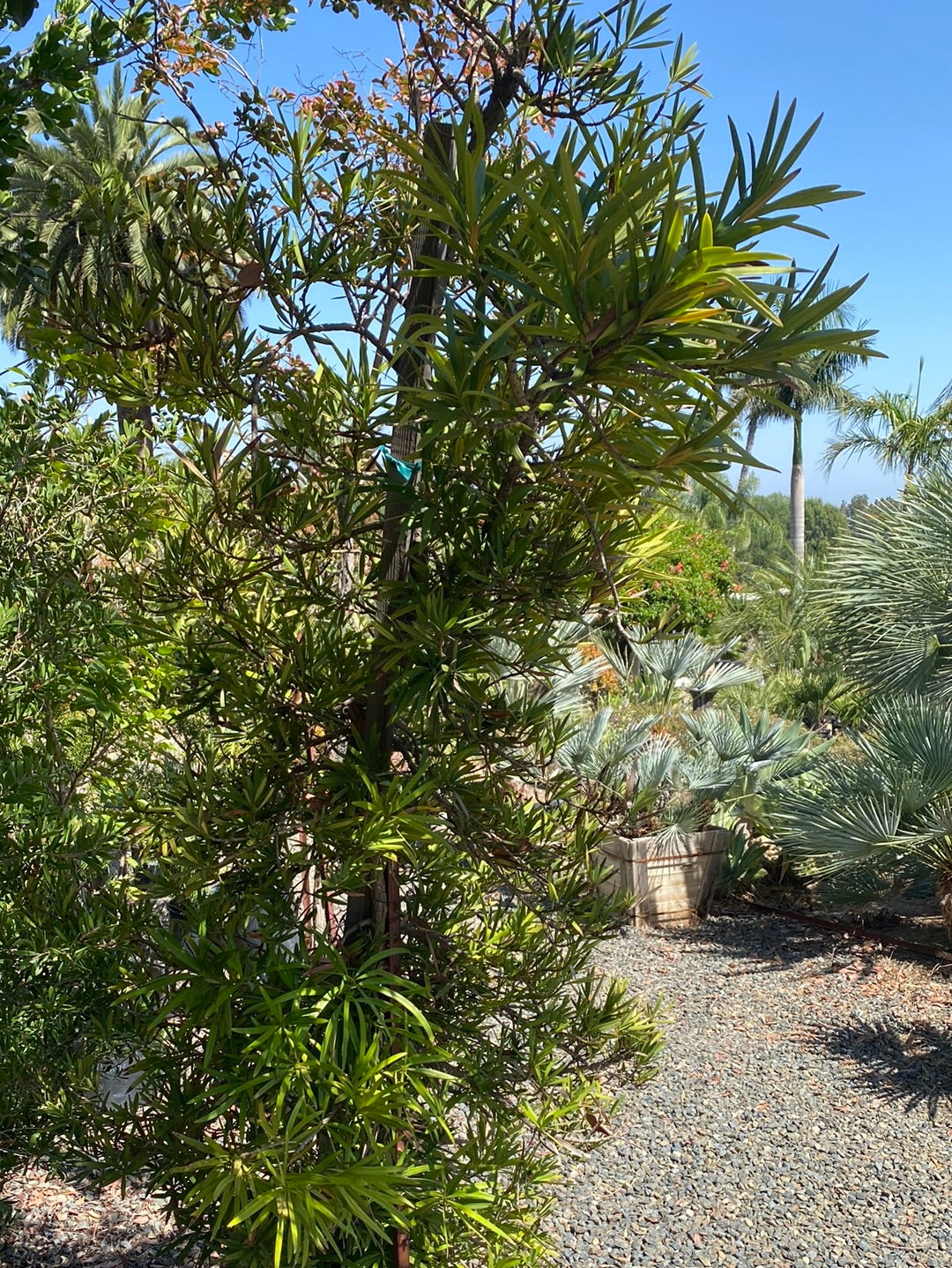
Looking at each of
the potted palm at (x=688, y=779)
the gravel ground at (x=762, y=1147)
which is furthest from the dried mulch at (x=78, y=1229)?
the potted palm at (x=688, y=779)

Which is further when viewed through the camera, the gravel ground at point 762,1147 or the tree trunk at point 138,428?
the gravel ground at point 762,1147

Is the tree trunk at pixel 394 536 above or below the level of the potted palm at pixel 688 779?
above

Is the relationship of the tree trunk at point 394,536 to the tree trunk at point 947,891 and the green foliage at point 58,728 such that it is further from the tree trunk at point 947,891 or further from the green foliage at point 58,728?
the tree trunk at point 947,891

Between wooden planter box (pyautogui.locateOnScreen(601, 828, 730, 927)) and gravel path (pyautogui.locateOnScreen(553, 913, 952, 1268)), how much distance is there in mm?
522

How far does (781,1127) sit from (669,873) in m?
2.38

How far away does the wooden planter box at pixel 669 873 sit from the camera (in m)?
6.03

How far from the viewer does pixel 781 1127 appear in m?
3.76

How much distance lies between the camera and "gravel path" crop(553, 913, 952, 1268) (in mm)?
3074

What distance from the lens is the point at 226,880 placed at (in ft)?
4.69

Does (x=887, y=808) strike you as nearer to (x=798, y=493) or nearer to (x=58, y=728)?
(x=58, y=728)

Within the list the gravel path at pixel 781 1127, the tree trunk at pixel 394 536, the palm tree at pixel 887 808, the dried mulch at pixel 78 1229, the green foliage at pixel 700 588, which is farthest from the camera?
the green foliage at pixel 700 588

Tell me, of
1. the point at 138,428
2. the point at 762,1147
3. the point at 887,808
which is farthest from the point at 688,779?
the point at 138,428

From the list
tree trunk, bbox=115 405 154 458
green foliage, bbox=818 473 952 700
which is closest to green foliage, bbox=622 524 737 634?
green foliage, bbox=818 473 952 700

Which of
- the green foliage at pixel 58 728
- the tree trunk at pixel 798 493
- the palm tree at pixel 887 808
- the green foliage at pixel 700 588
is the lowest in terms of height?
the palm tree at pixel 887 808
